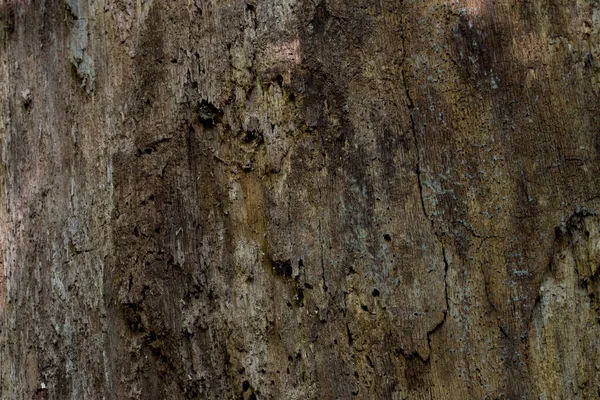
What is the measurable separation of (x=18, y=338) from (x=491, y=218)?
1383 mm

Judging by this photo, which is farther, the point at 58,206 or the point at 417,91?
the point at 58,206

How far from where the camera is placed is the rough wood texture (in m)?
1.54

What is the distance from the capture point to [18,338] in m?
1.88

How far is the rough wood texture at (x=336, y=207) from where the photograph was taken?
1.54 meters

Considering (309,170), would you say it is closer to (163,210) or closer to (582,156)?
(163,210)

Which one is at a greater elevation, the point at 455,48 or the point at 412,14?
the point at 412,14

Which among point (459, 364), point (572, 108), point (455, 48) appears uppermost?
point (455, 48)

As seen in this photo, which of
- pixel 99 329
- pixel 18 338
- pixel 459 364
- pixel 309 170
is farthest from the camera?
pixel 18 338

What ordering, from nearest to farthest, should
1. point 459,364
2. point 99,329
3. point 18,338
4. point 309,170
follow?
point 459,364 < point 309,170 < point 99,329 < point 18,338

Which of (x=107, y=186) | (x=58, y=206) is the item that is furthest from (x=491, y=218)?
(x=58, y=206)

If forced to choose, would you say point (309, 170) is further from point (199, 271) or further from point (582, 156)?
point (582, 156)

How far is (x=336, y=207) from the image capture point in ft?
5.26

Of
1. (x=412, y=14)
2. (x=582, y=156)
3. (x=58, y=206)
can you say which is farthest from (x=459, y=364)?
(x=58, y=206)

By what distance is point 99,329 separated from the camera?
1749 millimetres
